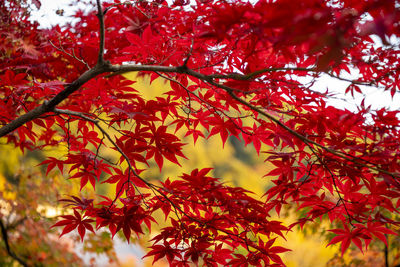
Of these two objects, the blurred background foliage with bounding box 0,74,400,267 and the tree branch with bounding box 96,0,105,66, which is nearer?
the tree branch with bounding box 96,0,105,66

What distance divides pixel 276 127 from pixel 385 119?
362mm

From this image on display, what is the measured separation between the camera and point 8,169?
555cm

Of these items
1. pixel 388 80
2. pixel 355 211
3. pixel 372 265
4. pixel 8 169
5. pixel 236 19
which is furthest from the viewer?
pixel 8 169

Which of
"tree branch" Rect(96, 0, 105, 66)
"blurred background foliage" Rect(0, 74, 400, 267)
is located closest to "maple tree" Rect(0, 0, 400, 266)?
"tree branch" Rect(96, 0, 105, 66)

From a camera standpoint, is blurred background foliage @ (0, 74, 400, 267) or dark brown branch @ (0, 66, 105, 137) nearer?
dark brown branch @ (0, 66, 105, 137)

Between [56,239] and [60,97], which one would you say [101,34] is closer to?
[60,97]

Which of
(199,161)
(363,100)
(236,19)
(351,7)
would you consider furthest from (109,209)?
(199,161)

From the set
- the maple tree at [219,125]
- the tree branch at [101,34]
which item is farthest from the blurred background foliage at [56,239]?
the tree branch at [101,34]

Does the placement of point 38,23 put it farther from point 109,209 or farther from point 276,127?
point 276,127

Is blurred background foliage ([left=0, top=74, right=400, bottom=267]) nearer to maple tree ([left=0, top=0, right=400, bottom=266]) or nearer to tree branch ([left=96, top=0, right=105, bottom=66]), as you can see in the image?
maple tree ([left=0, top=0, right=400, bottom=266])

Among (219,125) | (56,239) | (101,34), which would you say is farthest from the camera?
(56,239)

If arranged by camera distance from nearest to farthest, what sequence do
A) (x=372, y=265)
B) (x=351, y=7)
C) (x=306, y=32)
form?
1. (x=306, y=32)
2. (x=351, y=7)
3. (x=372, y=265)

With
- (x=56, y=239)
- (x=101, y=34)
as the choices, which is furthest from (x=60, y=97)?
(x=56, y=239)

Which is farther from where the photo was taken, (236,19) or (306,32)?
(236,19)
